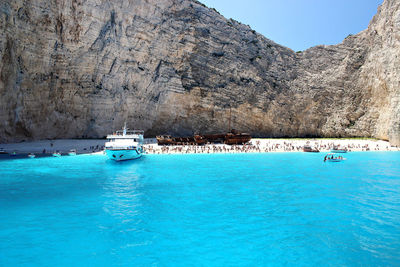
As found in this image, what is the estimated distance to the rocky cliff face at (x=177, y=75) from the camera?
44.3 meters

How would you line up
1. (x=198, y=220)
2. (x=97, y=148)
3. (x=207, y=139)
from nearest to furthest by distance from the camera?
(x=198, y=220), (x=97, y=148), (x=207, y=139)

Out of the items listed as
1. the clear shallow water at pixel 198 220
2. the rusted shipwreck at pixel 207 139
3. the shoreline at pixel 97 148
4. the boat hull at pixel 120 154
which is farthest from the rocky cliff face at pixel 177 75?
the clear shallow water at pixel 198 220

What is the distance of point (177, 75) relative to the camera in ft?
191

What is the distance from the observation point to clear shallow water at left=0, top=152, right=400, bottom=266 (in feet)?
29.3

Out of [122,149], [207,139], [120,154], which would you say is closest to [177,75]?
[207,139]

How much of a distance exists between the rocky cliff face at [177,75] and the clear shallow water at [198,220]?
1133 inches

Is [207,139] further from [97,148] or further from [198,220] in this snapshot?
[198,220]

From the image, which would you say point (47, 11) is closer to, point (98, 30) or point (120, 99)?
point (98, 30)

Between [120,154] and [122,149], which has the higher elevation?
[122,149]

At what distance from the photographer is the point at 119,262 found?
849 cm

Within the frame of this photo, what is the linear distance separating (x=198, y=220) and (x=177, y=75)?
4954cm

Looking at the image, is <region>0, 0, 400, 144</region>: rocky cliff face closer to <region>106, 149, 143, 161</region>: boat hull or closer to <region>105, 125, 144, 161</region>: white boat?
<region>105, 125, 144, 161</region>: white boat

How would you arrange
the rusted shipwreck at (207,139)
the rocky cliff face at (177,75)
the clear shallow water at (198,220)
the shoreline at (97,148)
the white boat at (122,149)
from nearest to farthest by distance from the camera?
the clear shallow water at (198,220) < the white boat at (122,149) < the shoreline at (97,148) < the rocky cliff face at (177,75) < the rusted shipwreck at (207,139)

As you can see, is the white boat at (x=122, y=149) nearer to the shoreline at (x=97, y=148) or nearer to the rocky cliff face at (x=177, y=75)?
the shoreline at (x=97, y=148)
